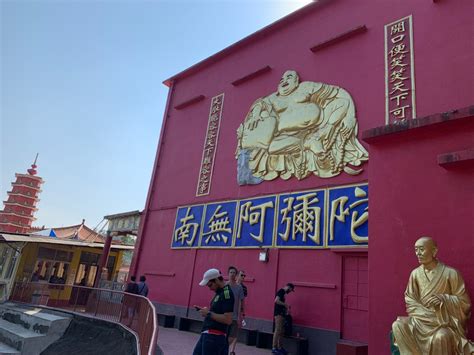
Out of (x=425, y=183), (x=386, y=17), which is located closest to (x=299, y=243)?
(x=425, y=183)

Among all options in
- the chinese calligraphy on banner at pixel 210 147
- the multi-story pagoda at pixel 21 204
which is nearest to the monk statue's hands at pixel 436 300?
the chinese calligraphy on banner at pixel 210 147

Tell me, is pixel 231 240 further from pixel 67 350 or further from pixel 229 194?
pixel 67 350

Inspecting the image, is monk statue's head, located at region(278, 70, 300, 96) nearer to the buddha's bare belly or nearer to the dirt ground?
the buddha's bare belly

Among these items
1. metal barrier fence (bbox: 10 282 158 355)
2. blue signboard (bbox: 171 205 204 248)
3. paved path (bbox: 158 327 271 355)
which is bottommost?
paved path (bbox: 158 327 271 355)

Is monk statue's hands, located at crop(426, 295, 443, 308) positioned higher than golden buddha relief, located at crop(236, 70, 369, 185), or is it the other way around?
golden buddha relief, located at crop(236, 70, 369, 185)

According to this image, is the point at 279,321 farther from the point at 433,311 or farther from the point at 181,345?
the point at 433,311

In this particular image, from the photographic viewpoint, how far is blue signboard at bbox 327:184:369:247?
23.4 ft

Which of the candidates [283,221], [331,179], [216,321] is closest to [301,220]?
[283,221]

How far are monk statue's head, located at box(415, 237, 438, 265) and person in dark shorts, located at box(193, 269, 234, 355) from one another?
2.26m

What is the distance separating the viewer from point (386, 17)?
27.9ft

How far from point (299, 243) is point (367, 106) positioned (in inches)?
134

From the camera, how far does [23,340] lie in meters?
8.89

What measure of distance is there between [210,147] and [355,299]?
648 cm

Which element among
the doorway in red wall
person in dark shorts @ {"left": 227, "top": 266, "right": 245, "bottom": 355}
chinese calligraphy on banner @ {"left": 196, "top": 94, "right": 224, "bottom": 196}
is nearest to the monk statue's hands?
person in dark shorts @ {"left": 227, "top": 266, "right": 245, "bottom": 355}
